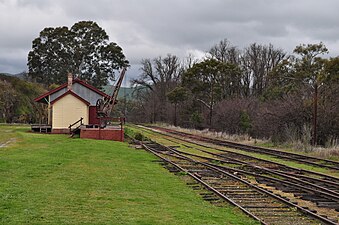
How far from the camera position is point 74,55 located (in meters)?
74.9

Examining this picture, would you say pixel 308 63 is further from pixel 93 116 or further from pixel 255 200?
pixel 255 200

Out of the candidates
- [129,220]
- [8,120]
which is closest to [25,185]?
[129,220]

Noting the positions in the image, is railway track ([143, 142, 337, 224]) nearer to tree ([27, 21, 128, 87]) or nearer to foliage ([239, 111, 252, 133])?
foliage ([239, 111, 252, 133])

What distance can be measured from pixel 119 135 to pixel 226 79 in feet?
115

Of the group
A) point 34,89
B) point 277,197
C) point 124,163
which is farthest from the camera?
point 34,89

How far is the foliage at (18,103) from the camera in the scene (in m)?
56.4

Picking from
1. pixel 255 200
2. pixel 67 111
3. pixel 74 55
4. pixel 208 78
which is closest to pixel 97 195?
pixel 255 200

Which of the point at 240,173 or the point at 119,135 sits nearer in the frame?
the point at 240,173

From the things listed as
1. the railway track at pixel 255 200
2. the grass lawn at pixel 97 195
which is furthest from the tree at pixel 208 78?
the railway track at pixel 255 200

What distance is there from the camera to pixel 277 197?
36.4ft

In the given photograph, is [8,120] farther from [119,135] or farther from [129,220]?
[129,220]

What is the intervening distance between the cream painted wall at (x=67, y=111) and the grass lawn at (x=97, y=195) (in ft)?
64.0

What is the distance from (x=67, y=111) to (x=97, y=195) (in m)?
27.6

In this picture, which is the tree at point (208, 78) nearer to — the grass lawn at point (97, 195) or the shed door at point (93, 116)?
the shed door at point (93, 116)
